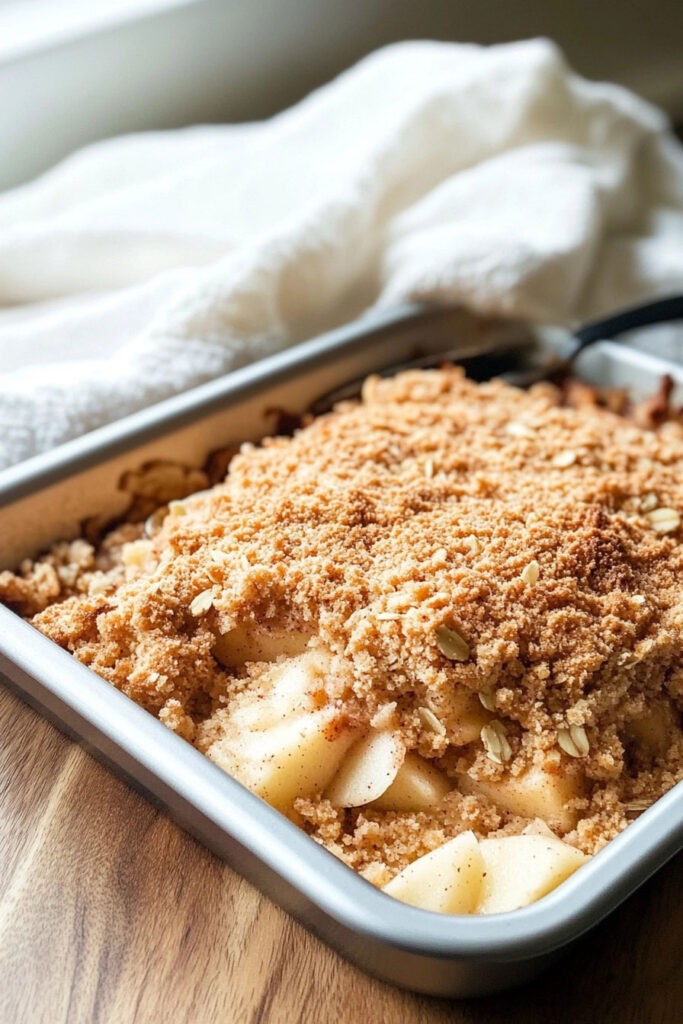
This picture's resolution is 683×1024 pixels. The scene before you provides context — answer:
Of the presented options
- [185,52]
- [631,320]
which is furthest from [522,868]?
[185,52]

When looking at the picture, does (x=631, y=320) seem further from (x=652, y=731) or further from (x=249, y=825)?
(x=249, y=825)

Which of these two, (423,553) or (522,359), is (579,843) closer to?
(423,553)

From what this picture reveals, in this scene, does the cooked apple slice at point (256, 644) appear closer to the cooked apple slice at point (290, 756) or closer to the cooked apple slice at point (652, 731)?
the cooked apple slice at point (290, 756)

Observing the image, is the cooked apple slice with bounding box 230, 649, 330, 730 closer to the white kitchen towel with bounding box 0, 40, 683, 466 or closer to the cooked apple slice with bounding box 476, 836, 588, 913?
the cooked apple slice with bounding box 476, 836, 588, 913

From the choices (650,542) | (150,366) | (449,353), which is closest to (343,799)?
(650,542)

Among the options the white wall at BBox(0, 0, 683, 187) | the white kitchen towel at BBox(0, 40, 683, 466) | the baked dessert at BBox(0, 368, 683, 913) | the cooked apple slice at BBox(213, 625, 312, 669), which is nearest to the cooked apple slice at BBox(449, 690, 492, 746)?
the baked dessert at BBox(0, 368, 683, 913)

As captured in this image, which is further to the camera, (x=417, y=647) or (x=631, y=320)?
(x=631, y=320)
